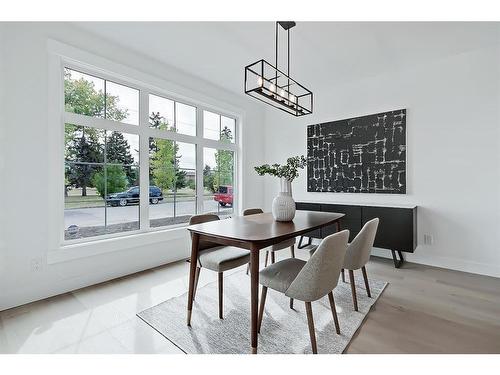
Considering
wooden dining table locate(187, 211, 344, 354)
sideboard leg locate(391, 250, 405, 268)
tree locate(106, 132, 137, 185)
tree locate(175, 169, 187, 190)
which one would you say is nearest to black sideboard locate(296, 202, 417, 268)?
sideboard leg locate(391, 250, 405, 268)

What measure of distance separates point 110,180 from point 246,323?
221 cm

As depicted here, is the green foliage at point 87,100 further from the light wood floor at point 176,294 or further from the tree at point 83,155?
the light wood floor at point 176,294

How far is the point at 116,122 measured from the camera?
297 centimetres

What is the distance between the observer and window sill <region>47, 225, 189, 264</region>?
8.14ft

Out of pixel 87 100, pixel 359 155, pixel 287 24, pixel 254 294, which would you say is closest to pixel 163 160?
pixel 87 100

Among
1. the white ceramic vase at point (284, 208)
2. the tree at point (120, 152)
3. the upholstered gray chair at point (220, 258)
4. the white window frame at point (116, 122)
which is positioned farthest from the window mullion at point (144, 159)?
the white ceramic vase at point (284, 208)

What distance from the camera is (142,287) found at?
2664 mm

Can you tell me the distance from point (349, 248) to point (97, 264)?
8.42 ft

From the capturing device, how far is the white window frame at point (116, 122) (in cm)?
245

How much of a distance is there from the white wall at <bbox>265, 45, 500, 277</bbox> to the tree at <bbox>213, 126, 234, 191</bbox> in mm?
2272

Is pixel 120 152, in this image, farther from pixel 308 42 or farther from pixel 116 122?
pixel 308 42
